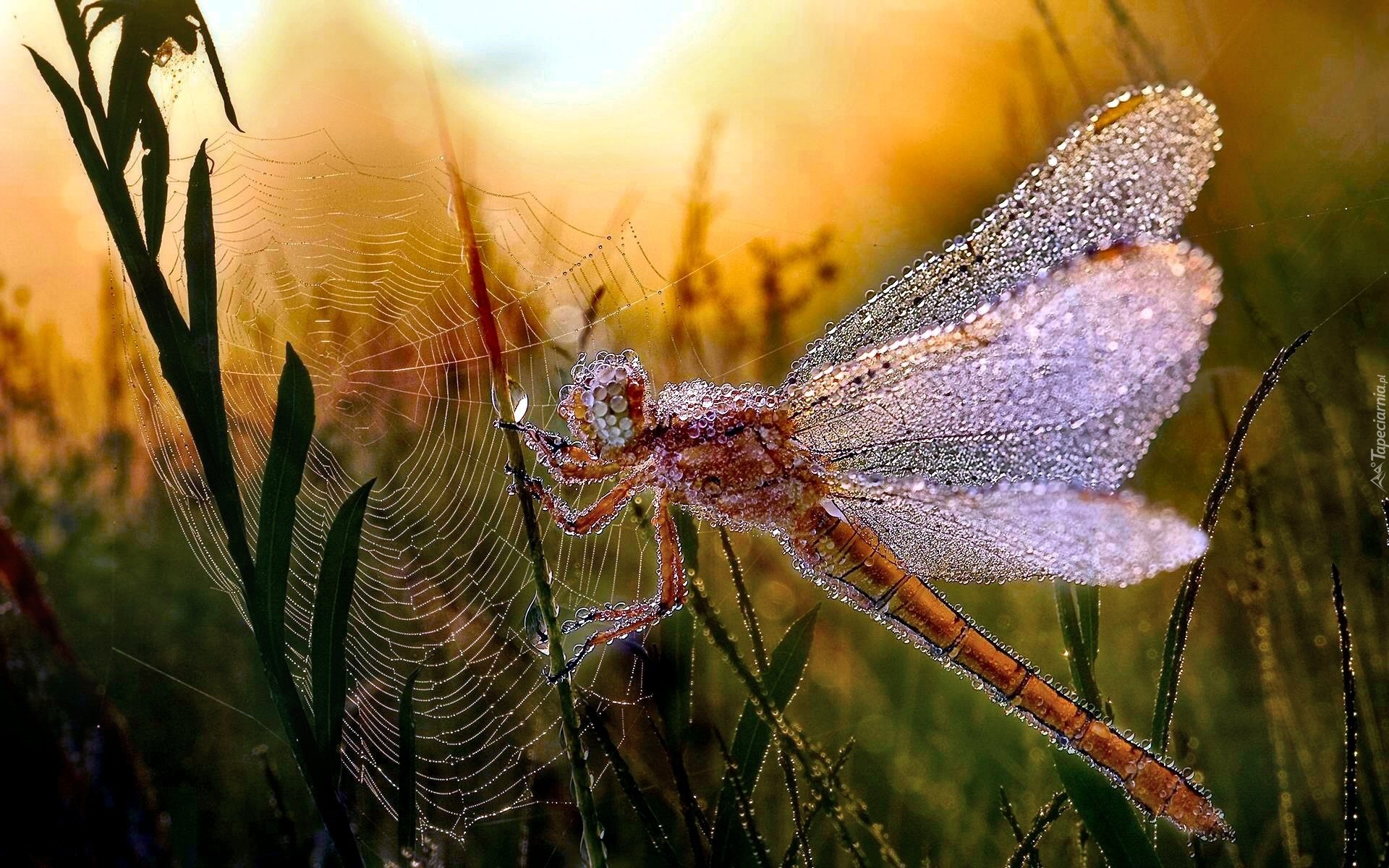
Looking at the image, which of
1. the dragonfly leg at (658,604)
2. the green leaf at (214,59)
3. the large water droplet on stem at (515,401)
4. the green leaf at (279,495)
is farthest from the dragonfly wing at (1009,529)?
the green leaf at (214,59)

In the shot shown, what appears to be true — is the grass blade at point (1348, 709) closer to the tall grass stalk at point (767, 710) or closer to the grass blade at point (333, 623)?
the tall grass stalk at point (767, 710)

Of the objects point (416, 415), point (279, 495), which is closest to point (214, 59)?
point (279, 495)

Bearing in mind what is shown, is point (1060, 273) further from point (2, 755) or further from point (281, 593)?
point (2, 755)

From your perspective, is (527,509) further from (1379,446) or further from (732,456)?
(1379,446)

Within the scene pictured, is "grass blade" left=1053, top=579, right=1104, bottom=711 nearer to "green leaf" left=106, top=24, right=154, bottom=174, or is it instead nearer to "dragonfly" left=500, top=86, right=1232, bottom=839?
"dragonfly" left=500, top=86, right=1232, bottom=839

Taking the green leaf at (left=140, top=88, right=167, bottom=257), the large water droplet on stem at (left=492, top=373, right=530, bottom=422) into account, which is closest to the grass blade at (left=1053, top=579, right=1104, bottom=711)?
the large water droplet on stem at (left=492, top=373, right=530, bottom=422)

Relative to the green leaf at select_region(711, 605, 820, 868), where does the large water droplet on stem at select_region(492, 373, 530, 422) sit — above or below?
above
